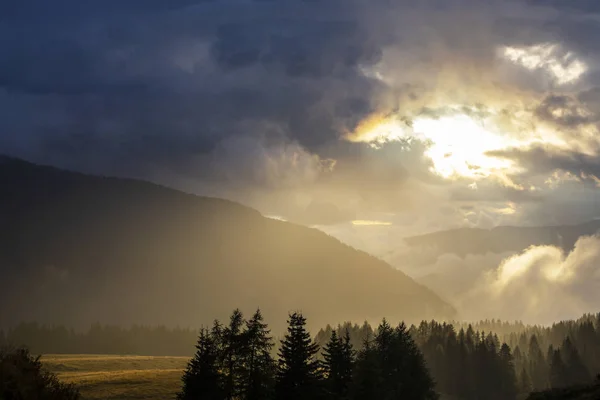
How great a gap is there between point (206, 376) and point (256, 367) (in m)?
5.54

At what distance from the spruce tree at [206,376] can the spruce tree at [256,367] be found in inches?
109

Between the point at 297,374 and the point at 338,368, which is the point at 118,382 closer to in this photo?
the point at 338,368

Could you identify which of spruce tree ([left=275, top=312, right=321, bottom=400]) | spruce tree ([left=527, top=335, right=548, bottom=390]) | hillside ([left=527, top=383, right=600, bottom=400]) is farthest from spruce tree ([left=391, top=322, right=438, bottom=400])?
spruce tree ([left=527, top=335, right=548, bottom=390])

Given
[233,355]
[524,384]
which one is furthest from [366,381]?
[524,384]

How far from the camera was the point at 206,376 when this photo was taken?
2429 inches

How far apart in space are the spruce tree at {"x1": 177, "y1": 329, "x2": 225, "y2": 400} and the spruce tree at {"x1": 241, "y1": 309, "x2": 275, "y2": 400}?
2.77 metres

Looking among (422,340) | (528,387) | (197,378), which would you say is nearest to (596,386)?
(197,378)

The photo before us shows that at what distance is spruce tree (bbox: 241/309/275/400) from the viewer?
2334 inches

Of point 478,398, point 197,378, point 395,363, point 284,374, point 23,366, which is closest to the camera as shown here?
point 23,366

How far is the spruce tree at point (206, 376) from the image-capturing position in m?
61.1

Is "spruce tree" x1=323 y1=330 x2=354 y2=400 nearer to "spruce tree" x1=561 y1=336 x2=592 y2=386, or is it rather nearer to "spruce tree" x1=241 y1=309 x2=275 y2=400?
"spruce tree" x1=241 y1=309 x2=275 y2=400

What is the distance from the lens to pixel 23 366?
3694 centimetres

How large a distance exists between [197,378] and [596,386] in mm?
36769

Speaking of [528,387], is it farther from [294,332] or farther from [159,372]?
[294,332]
